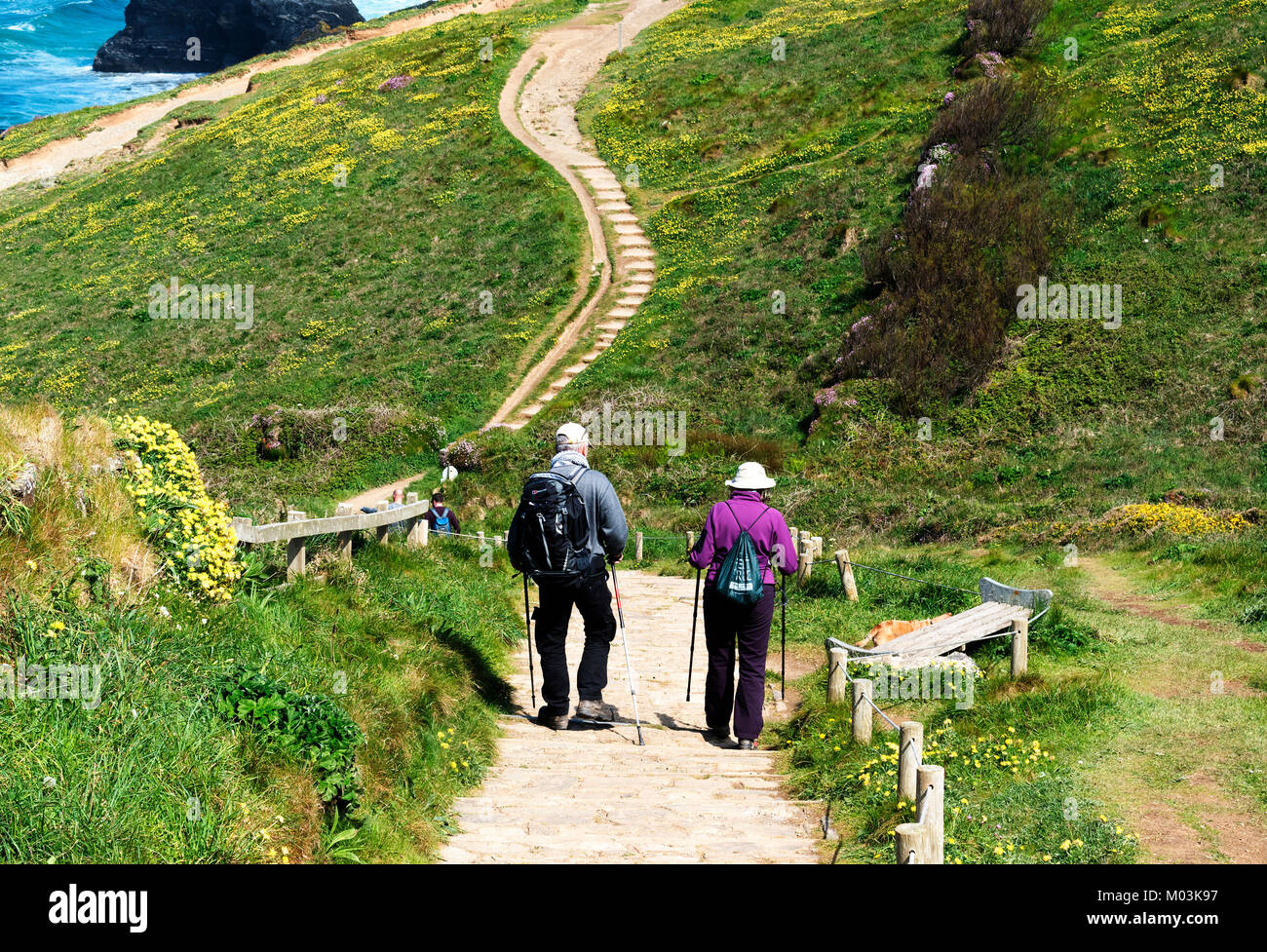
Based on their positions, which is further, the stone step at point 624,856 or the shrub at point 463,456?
the shrub at point 463,456

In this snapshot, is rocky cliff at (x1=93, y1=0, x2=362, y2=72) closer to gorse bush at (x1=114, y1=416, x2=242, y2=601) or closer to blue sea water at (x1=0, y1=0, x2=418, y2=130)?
blue sea water at (x1=0, y1=0, x2=418, y2=130)

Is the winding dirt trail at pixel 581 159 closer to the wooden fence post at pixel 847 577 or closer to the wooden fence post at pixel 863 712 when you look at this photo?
the wooden fence post at pixel 847 577

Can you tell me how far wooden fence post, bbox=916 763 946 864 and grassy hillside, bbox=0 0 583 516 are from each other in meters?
21.0

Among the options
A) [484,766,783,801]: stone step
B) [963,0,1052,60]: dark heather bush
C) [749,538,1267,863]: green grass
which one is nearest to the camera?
[749,538,1267,863]: green grass

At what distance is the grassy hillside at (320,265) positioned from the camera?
101ft

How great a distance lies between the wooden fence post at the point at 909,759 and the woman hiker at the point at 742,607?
86.1 inches

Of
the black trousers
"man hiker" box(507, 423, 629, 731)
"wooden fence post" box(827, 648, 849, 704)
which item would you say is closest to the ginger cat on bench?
"wooden fence post" box(827, 648, 849, 704)

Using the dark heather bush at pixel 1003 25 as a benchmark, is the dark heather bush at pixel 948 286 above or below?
below

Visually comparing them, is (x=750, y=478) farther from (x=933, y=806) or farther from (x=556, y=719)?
(x=933, y=806)

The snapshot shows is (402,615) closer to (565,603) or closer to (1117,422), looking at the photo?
(565,603)

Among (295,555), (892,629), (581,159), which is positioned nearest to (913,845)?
(295,555)

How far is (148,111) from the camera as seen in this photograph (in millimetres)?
70500

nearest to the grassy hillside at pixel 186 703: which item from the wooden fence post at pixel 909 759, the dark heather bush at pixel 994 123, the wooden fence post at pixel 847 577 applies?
the wooden fence post at pixel 909 759

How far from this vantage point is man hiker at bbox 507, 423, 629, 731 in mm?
8805
